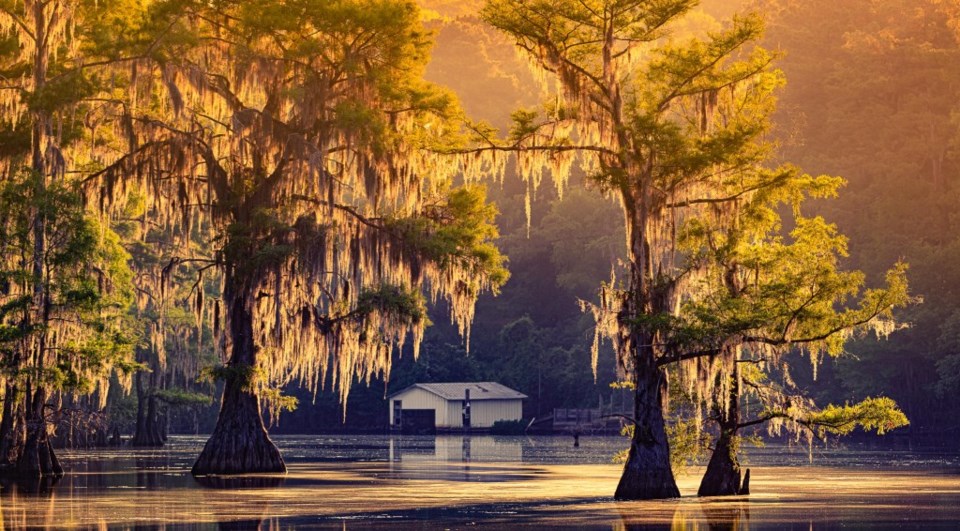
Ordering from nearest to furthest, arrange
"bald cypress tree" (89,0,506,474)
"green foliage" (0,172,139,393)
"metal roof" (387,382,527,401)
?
1. "green foliage" (0,172,139,393)
2. "bald cypress tree" (89,0,506,474)
3. "metal roof" (387,382,527,401)

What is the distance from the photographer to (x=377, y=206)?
1905 inches

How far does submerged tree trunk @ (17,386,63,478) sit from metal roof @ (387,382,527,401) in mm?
72652

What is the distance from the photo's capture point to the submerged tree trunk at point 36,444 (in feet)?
143

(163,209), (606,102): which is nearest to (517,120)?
(606,102)

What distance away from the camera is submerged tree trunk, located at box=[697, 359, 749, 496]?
3506cm

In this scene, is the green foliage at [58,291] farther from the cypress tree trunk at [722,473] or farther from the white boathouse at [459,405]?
the white boathouse at [459,405]

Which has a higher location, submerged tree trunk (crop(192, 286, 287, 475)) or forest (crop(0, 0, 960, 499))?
forest (crop(0, 0, 960, 499))

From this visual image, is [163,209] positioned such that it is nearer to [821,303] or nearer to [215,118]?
[215,118]

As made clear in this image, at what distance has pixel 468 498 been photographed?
34781 mm

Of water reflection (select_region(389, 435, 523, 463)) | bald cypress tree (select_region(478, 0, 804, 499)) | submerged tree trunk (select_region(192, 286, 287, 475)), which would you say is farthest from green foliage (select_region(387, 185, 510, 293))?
water reflection (select_region(389, 435, 523, 463))

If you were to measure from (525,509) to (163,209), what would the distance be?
21.7 m

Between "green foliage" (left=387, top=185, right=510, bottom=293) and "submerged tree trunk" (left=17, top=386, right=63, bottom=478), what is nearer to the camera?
"submerged tree trunk" (left=17, top=386, right=63, bottom=478)

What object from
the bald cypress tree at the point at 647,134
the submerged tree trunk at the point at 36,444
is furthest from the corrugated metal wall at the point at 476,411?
the bald cypress tree at the point at 647,134

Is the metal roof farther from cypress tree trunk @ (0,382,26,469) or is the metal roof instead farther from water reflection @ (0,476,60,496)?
water reflection @ (0,476,60,496)
